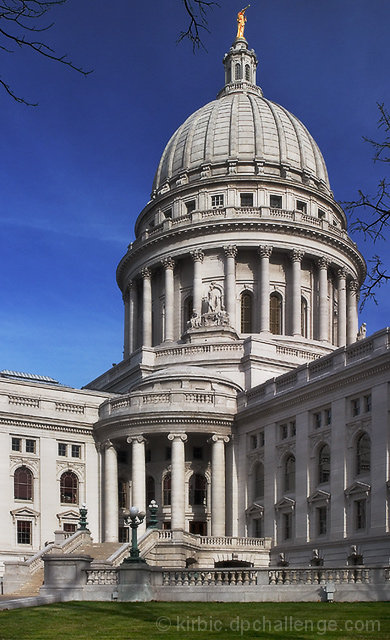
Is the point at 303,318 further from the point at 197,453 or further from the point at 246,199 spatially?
the point at 197,453

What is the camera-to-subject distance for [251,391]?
73812 millimetres

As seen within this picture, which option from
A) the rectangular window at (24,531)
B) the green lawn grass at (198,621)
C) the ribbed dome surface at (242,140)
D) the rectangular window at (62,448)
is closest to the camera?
the green lawn grass at (198,621)

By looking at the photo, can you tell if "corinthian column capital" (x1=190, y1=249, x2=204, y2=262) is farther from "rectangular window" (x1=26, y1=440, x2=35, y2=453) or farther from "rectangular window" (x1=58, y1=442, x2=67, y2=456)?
"rectangular window" (x1=26, y1=440, x2=35, y2=453)

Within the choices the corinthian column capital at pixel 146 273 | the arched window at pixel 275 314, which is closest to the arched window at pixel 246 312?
the arched window at pixel 275 314

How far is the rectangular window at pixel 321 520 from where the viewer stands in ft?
206

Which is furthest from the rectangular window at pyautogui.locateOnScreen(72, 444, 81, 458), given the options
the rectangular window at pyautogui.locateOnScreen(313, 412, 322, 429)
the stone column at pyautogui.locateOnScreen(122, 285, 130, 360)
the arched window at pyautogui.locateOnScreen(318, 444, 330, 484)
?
→ the stone column at pyautogui.locateOnScreen(122, 285, 130, 360)

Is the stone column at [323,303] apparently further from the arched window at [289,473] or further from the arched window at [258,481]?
the arched window at [289,473]

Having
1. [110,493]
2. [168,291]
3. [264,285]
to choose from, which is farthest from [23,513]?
[264,285]

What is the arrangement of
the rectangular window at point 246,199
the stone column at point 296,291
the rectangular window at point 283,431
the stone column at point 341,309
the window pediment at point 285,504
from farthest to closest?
the rectangular window at point 246,199 → the stone column at point 341,309 → the stone column at point 296,291 → the rectangular window at point 283,431 → the window pediment at point 285,504

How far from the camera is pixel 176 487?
7075cm

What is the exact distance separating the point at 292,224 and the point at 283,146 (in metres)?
13.7

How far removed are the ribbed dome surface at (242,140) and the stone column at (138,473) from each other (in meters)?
40.2

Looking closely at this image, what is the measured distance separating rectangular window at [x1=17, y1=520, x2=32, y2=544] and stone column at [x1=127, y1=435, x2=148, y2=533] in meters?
8.40

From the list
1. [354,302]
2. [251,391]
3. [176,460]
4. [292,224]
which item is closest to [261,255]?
[292,224]
